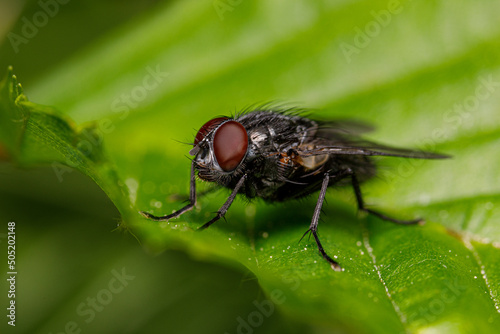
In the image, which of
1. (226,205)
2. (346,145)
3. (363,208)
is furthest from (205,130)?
(363,208)

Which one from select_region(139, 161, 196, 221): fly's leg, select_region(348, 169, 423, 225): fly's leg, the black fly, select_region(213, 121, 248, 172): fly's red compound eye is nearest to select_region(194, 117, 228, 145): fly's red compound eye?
the black fly

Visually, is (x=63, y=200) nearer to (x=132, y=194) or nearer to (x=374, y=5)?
(x=132, y=194)

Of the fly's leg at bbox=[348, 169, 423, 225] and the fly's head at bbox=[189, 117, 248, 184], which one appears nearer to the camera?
the fly's head at bbox=[189, 117, 248, 184]

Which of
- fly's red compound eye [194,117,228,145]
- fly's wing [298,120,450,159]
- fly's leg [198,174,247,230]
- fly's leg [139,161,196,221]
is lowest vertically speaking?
fly's wing [298,120,450,159]

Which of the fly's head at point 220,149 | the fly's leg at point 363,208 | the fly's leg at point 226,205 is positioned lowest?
the fly's leg at point 363,208

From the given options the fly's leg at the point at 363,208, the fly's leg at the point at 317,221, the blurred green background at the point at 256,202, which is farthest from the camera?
the fly's leg at the point at 363,208

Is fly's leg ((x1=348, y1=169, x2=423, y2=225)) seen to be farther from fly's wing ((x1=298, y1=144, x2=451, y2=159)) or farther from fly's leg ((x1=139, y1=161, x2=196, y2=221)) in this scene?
fly's leg ((x1=139, y1=161, x2=196, y2=221))

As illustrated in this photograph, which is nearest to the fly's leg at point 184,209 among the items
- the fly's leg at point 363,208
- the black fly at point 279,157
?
the black fly at point 279,157

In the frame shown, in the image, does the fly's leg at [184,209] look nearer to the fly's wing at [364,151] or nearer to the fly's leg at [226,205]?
the fly's leg at [226,205]

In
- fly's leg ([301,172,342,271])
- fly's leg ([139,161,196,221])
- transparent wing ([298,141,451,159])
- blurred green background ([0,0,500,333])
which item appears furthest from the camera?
transparent wing ([298,141,451,159])
